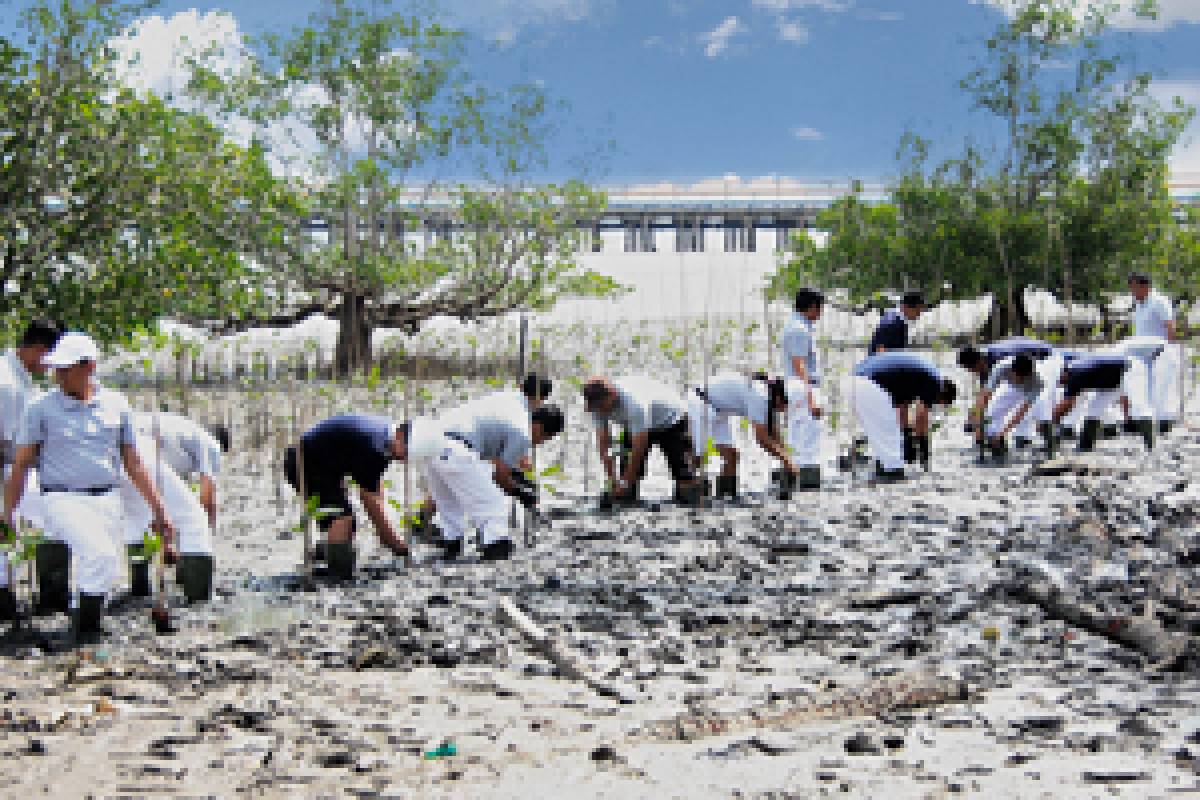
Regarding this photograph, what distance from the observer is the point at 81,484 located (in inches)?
230

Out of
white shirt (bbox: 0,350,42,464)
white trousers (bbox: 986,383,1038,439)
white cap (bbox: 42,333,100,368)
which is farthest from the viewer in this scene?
white trousers (bbox: 986,383,1038,439)

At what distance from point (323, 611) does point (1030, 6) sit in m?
20.2

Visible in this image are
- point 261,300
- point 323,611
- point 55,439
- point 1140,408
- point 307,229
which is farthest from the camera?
point 307,229

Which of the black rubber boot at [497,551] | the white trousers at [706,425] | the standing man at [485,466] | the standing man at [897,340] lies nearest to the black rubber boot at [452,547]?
the standing man at [485,466]

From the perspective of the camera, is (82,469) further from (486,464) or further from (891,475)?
(891,475)

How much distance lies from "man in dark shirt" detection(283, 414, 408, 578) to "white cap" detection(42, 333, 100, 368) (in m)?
1.47

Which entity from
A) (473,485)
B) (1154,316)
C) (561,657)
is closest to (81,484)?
(473,485)

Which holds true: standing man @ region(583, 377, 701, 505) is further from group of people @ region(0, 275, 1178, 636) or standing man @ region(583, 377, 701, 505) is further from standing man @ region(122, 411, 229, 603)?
standing man @ region(122, 411, 229, 603)

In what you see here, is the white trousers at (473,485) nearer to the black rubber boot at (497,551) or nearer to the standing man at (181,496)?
the black rubber boot at (497,551)

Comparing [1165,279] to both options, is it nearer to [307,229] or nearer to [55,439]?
[307,229]

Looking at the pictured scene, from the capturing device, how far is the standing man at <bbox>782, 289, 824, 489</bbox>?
9.46 metres

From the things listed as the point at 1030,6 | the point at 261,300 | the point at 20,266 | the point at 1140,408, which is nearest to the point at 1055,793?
the point at 1140,408

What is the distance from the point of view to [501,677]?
508 cm

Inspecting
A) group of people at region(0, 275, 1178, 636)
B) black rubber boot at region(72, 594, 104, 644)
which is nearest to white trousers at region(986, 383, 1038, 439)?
group of people at region(0, 275, 1178, 636)
